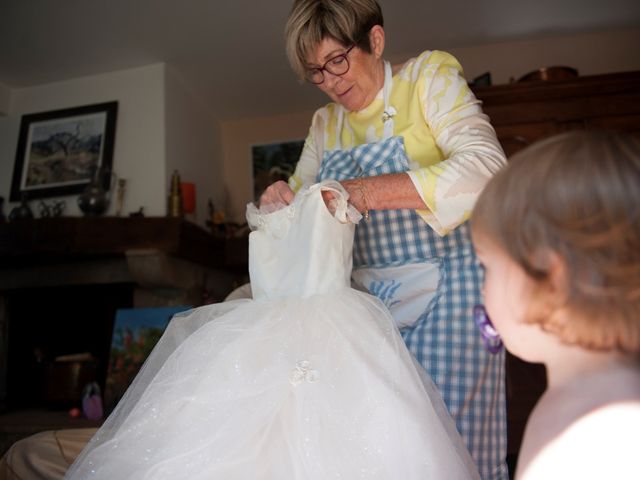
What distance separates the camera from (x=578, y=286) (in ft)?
1.60

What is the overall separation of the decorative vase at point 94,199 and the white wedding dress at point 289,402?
195 centimetres

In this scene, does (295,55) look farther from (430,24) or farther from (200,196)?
(200,196)

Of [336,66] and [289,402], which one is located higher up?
[336,66]

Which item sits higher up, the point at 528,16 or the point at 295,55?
the point at 528,16

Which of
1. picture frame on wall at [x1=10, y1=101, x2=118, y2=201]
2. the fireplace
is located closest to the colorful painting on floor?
the fireplace

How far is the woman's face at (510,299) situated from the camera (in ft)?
1.80

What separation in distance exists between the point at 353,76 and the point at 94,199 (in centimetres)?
195

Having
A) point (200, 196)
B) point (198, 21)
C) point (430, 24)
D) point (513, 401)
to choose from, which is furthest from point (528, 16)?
point (200, 196)

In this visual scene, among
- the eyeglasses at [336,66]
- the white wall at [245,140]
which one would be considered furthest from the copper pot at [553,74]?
the eyeglasses at [336,66]

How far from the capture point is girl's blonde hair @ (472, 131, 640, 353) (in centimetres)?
47

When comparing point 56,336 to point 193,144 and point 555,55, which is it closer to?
point 193,144

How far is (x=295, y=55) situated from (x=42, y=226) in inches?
77.2

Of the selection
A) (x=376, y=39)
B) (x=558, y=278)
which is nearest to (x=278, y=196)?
(x=376, y=39)

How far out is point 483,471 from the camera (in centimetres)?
92
